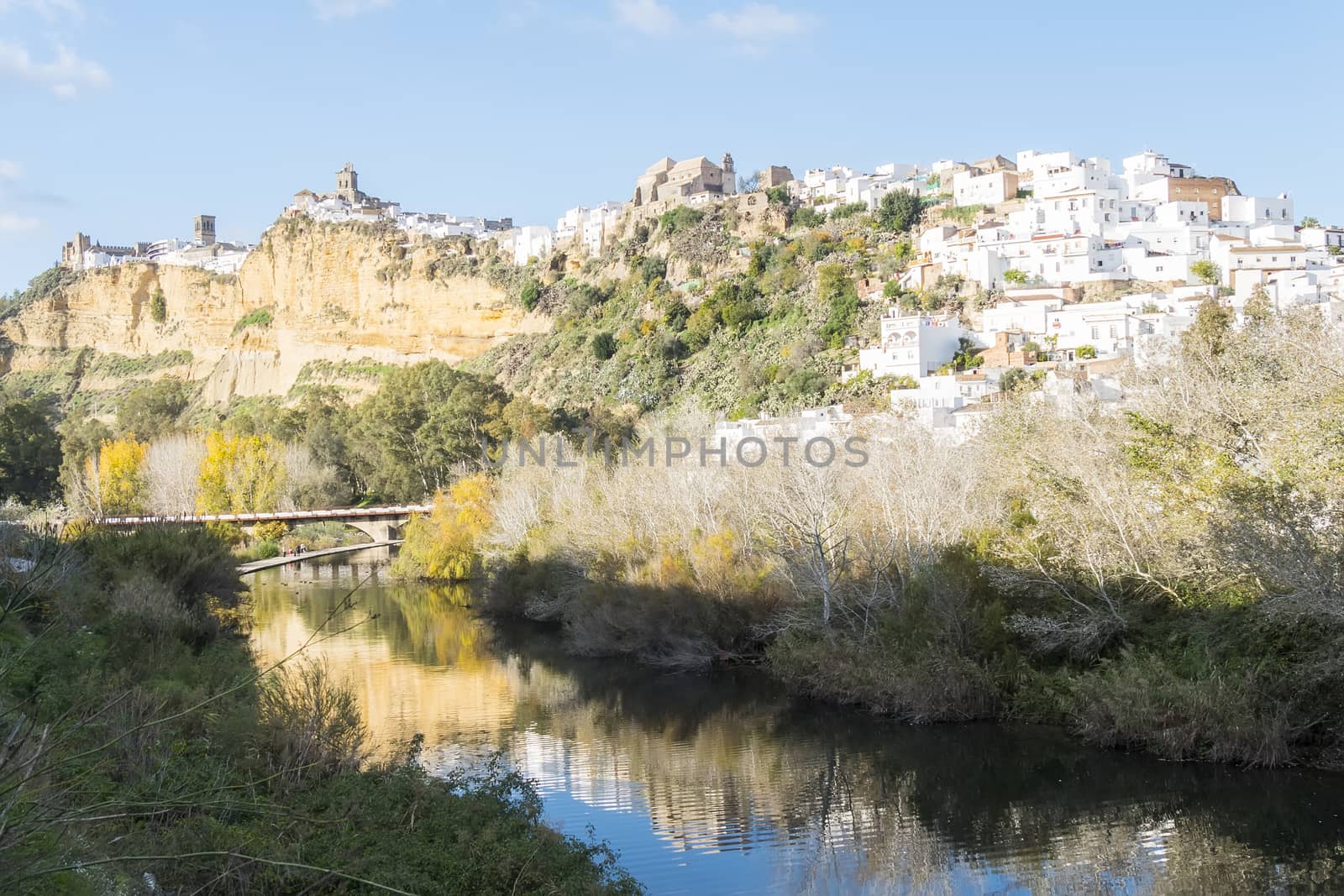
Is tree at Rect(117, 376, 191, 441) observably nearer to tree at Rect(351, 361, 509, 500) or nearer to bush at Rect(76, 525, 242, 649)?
tree at Rect(351, 361, 509, 500)

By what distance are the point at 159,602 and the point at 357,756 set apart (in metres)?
7.27

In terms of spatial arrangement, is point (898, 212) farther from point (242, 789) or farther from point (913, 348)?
point (242, 789)

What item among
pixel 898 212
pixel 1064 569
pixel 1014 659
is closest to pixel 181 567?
pixel 1014 659

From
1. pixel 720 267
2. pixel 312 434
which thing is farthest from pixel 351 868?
pixel 720 267

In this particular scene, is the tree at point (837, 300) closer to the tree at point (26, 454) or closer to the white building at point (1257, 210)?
the white building at point (1257, 210)

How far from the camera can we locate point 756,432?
36.2 m

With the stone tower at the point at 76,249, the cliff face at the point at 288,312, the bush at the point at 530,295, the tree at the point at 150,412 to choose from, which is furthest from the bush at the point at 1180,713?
the stone tower at the point at 76,249

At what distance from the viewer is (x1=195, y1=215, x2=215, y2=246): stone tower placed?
14812cm

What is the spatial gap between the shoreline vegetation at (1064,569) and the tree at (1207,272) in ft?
123

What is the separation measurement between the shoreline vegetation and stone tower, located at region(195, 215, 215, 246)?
139m

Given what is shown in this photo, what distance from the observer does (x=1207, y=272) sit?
187ft

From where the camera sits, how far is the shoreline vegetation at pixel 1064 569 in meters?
14.0

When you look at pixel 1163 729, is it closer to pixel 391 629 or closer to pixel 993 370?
pixel 391 629

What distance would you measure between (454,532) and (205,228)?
130 meters
